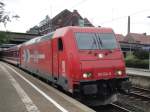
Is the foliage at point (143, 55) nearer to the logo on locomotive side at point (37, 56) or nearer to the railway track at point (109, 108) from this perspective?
the logo on locomotive side at point (37, 56)

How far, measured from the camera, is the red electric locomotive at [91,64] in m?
13.2

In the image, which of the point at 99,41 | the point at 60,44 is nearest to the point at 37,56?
the point at 60,44

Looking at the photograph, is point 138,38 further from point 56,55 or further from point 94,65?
point 94,65

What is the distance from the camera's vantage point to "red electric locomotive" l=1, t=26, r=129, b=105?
1318 centimetres

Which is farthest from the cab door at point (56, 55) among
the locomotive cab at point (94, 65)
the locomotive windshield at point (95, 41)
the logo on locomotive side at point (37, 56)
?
the logo on locomotive side at point (37, 56)

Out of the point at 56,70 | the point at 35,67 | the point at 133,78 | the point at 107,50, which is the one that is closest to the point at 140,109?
the point at 107,50

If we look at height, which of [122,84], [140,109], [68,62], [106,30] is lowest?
[140,109]

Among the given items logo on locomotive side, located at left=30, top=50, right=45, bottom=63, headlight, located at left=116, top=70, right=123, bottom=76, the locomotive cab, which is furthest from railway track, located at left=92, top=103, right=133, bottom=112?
logo on locomotive side, located at left=30, top=50, right=45, bottom=63

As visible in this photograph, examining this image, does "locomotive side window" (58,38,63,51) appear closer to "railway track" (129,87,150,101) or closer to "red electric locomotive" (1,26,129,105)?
"red electric locomotive" (1,26,129,105)

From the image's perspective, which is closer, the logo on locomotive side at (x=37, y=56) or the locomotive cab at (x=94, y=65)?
the locomotive cab at (x=94, y=65)

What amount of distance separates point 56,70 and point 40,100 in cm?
319

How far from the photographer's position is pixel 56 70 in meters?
15.8

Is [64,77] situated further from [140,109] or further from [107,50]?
[140,109]

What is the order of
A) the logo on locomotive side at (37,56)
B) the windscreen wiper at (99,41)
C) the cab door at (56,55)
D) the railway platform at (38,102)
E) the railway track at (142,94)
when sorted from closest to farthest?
1. the railway platform at (38,102)
2. the windscreen wiper at (99,41)
3. the cab door at (56,55)
4. the railway track at (142,94)
5. the logo on locomotive side at (37,56)
